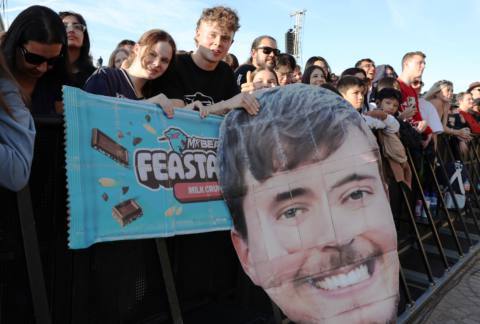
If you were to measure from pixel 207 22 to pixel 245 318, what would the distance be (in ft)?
5.53

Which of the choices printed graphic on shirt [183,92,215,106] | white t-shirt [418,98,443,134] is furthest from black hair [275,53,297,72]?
printed graphic on shirt [183,92,215,106]

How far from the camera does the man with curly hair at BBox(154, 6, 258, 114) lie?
2205 millimetres

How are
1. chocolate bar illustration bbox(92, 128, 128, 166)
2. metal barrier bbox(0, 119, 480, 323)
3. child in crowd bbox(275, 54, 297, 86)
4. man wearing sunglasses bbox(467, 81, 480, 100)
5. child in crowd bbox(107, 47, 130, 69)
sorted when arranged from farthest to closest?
man wearing sunglasses bbox(467, 81, 480, 100), child in crowd bbox(275, 54, 297, 86), child in crowd bbox(107, 47, 130, 69), chocolate bar illustration bbox(92, 128, 128, 166), metal barrier bbox(0, 119, 480, 323)

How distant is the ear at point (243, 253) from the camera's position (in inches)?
72.2

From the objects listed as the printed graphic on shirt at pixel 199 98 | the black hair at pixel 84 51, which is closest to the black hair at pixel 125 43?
the black hair at pixel 84 51

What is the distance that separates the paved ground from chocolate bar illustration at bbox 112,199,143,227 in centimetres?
229

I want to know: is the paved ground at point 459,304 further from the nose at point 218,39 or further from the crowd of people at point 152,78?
the nose at point 218,39

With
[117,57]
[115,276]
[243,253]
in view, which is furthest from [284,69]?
[115,276]

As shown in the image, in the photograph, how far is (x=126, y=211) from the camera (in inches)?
57.0

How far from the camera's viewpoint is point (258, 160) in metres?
1.79

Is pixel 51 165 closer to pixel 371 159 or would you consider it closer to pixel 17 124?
pixel 17 124

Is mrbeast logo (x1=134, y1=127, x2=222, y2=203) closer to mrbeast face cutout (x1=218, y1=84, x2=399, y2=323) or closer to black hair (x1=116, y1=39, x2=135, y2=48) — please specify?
mrbeast face cutout (x1=218, y1=84, x2=399, y2=323)

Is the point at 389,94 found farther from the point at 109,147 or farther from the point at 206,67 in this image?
the point at 109,147

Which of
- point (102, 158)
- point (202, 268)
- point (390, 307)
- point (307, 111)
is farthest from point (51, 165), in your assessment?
point (390, 307)
